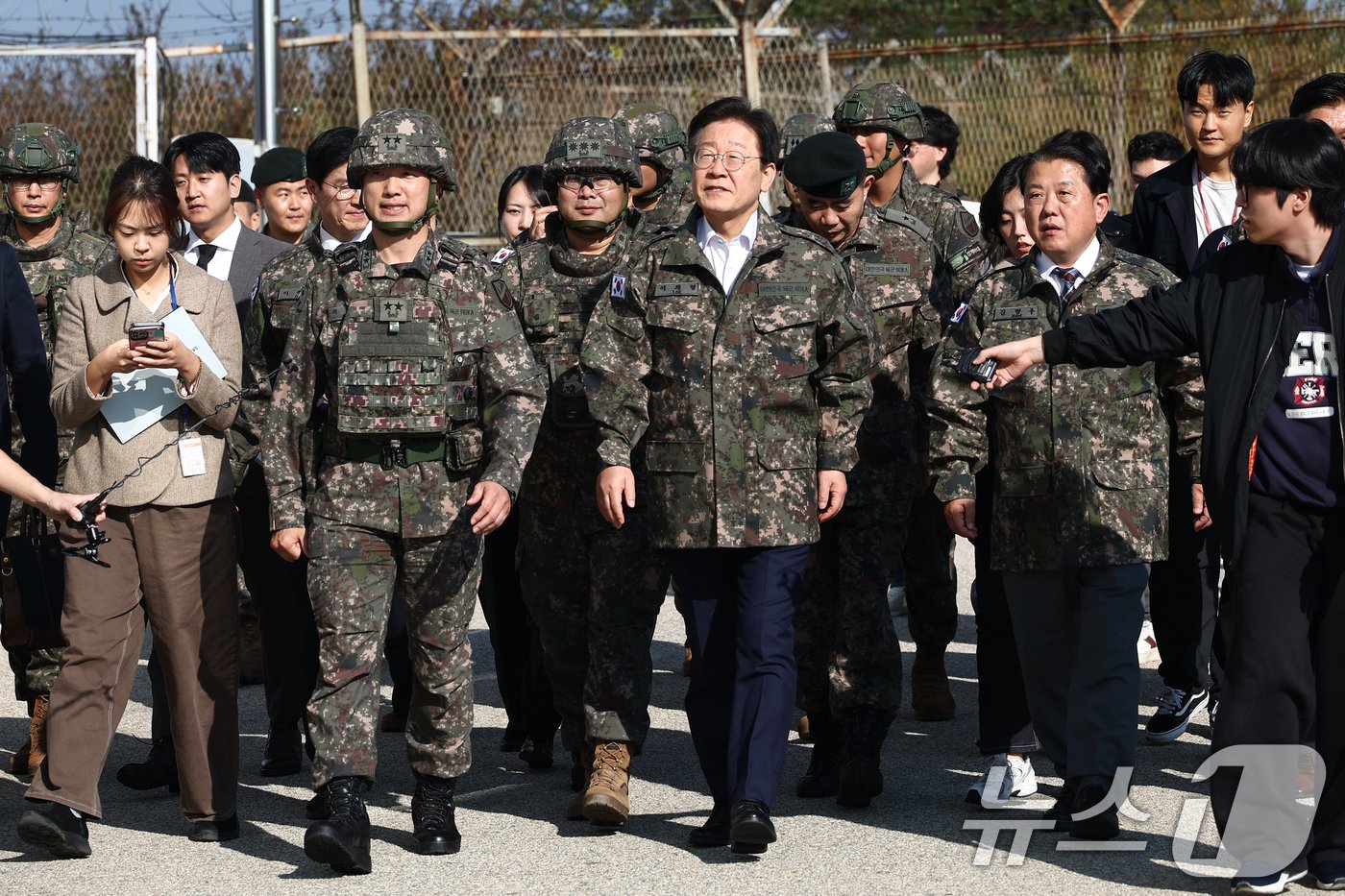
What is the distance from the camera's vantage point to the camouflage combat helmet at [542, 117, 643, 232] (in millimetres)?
6500

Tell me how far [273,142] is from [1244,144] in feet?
28.5

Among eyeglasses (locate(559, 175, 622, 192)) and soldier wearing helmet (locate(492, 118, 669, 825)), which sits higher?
eyeglasses (locate(559, 175, 622, 192))

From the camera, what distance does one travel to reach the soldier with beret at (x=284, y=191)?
835 centimetres

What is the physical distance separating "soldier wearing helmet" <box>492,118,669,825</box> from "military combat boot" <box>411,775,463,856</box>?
488 millimetres

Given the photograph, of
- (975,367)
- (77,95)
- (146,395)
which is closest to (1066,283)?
(975,367)

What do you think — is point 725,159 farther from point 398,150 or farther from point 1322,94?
point 1322,94

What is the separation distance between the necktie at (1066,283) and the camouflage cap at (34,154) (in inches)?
150

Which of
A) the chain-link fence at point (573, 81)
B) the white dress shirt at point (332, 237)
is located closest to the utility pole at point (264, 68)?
the chain-link fence at point (573, 81)

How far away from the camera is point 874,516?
255 inches

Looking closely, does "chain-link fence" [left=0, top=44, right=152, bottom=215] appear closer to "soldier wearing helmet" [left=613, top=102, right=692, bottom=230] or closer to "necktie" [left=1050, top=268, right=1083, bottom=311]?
"soldier wearing helmet" [left=613, top=102, right=692, bottom=230]

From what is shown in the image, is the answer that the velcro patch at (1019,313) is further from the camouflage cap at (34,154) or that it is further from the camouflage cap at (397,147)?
the camouflage cap at (34,154)

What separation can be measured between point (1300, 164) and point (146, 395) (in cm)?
360

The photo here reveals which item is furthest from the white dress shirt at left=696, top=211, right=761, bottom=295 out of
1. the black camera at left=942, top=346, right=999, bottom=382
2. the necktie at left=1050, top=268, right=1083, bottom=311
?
the necktie at left=1050, top=268, right=1083, bottom=311

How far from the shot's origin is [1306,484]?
5.25 meters
